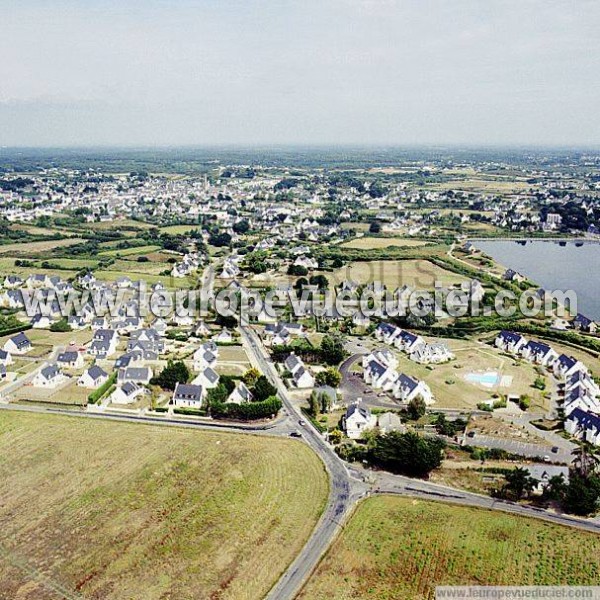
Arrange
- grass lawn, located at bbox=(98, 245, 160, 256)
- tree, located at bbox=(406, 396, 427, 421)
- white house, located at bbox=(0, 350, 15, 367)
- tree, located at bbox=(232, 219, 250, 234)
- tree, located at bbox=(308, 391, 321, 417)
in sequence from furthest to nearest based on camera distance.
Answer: tree, located at bbox=(232, 219, 250, 234), grass lawn, located at bbox=(98, 245, 160, 256), white house, located at bbox=(0, 350, 15, 367), tree, located at bbox=(308, 391, 321, 417), tree, located at bbox=(406, 396, 427, 421)

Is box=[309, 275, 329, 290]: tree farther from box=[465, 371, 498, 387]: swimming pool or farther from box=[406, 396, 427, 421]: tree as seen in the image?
box=[406, 396, 427, 421]: tree

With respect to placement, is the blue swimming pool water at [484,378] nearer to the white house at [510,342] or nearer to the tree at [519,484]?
the white house at [510,342]

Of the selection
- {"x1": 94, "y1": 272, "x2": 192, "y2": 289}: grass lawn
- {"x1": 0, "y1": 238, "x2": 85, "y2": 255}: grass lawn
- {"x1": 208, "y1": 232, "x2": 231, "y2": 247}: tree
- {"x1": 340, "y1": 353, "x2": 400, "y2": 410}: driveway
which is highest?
{"x1": 208, "y1": 232, "x2": 231, "y2": 247}: tree

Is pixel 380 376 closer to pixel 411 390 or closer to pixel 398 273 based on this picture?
pixel 411 390

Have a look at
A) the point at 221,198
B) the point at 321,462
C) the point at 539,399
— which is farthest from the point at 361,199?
the point at 321,462

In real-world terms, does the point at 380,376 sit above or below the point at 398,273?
below

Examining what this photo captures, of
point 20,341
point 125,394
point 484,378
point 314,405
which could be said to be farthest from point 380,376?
point 20,341

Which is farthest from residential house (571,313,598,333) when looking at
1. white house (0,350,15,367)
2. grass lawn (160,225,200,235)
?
grass lawn (160,225,200,235)

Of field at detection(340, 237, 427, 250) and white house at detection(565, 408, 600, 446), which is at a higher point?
field at detection(340, 237, 427, 250)
